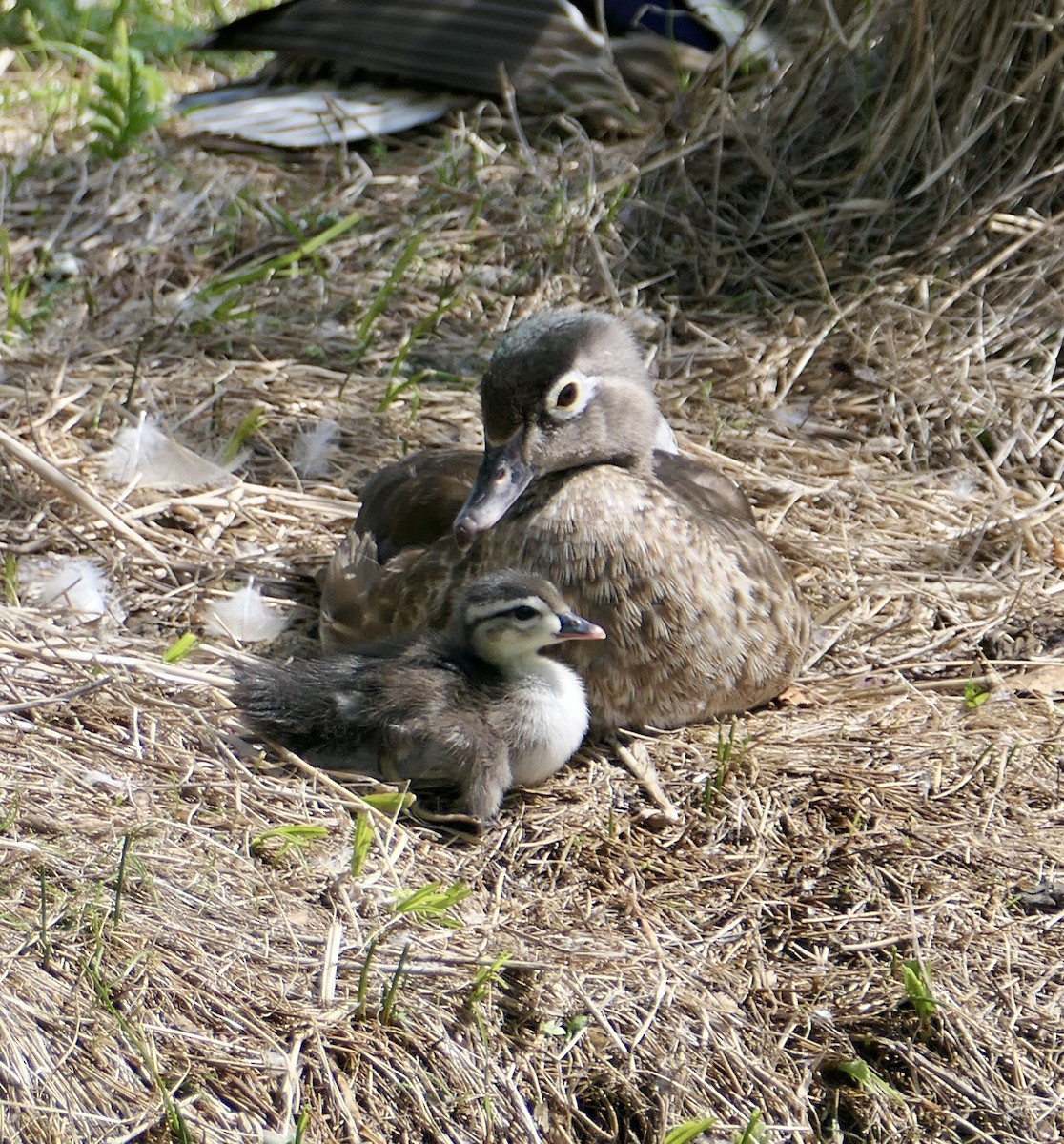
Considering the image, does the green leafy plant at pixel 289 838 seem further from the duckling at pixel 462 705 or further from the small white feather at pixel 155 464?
the small white feather at pixel 155 464

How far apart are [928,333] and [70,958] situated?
326 centimetres

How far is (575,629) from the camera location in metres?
3.11

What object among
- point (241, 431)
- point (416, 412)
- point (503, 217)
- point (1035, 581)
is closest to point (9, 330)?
point (241, 431)

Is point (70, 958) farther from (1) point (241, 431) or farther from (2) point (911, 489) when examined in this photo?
(2) point (911, 489)

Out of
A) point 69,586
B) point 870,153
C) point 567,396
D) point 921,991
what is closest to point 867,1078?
point 921,991

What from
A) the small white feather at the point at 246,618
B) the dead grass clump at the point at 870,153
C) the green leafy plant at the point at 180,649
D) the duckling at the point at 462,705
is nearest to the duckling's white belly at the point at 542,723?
the duckling at the point at 462,705

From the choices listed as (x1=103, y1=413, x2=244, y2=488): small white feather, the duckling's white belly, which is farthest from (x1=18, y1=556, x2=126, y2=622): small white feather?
the duckling's white belly

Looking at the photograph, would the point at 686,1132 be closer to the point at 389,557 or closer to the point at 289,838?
the point at 289,838

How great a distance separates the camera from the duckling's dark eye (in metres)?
3.33

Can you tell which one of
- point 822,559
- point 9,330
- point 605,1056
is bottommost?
point 9,330

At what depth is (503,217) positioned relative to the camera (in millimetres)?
5258

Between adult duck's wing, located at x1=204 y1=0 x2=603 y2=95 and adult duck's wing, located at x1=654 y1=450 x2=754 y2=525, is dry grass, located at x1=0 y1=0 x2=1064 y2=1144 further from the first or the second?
adult duck's wing, located at x1=654 y1=450 x2=754 y2=525

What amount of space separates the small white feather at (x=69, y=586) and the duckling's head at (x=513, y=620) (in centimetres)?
92

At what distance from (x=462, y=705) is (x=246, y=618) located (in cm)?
84
